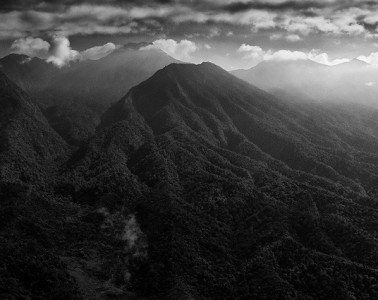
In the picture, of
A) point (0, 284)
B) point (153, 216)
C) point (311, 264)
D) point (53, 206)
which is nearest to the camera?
point (0, 284)

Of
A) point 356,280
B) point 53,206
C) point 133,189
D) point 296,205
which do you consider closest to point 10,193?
point 53,206

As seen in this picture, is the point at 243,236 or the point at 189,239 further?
the point at 243,236

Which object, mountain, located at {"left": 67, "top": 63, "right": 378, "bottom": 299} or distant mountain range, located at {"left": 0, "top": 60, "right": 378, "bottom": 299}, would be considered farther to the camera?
mountain, located at {"left": 67, "top": 63, "right": 378, "bottom": 299}

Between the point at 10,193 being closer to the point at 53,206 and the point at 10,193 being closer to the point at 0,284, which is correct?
the point at 53,206

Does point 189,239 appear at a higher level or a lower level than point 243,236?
higher

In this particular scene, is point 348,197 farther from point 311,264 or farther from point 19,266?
point 19,266

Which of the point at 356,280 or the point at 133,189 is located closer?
the point at 356,280

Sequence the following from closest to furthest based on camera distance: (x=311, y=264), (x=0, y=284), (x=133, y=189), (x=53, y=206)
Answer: (x=0, y=284)
(x=311, y=264)
(x=53, y=206)
(x=133, y=189)

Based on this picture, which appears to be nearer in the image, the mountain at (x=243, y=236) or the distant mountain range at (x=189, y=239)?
→ the distant mountain range at (x=189, y=239)

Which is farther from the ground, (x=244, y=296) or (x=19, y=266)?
(x=19, y=266)
